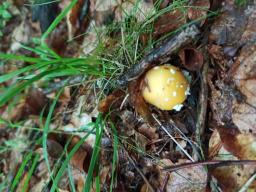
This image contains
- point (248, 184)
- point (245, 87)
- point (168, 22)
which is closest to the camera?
point (248, 184)

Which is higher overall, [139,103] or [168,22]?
[168,22]

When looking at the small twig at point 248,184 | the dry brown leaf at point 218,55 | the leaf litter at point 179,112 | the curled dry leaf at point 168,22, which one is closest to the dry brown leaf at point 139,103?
the leaf litter at point 179,112

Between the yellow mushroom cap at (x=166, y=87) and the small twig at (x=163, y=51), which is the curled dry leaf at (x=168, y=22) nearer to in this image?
the small twig at (x=163, y=51)

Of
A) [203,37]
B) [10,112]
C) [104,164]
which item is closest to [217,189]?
[104,164]

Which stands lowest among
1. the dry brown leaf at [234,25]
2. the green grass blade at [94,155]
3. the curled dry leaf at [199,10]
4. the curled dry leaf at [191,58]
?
the green grass blade at [94,155]

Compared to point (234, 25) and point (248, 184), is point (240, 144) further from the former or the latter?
point (234, 25)

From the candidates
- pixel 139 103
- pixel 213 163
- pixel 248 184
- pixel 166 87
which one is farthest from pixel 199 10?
pixel 248 184
